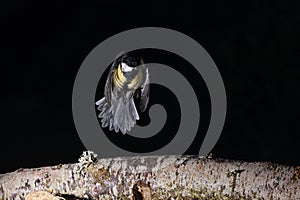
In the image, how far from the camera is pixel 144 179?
91 centimetres

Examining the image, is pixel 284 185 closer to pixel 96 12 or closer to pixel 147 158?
pixel 147 158

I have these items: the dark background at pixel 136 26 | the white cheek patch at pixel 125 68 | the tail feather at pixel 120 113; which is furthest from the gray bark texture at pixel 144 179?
the dark background at pixel 136 26

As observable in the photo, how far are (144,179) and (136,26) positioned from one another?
5.00 feet

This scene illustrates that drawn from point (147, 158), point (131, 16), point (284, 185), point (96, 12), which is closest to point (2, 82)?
point (96, 12)

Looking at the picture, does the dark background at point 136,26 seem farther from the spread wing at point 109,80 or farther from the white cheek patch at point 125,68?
the white cheek patch at point 125,68

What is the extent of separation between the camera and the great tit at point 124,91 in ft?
4.14

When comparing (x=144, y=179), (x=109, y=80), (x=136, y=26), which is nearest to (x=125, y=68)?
(x=109, y=80)

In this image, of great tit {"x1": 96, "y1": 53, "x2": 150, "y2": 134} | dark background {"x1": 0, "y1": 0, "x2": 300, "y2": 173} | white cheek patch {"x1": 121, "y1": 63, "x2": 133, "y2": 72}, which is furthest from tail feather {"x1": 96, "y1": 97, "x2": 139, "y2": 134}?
dark background {"x1": 0, "y1": 0, "x2": 300, "y2": 173}

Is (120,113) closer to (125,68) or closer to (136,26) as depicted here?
(125,68)

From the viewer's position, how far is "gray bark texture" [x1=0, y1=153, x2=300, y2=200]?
81 centimetres

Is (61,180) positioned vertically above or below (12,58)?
below

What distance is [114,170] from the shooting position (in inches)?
36.9

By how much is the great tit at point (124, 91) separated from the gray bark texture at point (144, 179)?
37 centimetres

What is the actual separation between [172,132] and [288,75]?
0.64 m
